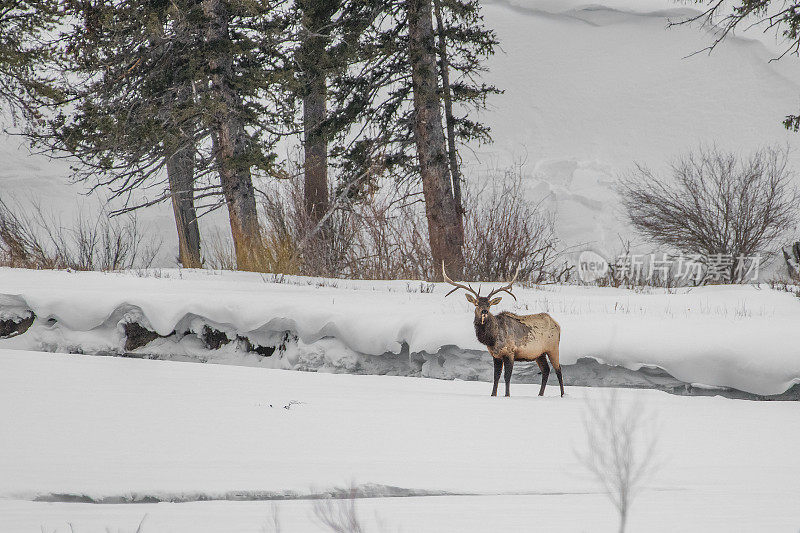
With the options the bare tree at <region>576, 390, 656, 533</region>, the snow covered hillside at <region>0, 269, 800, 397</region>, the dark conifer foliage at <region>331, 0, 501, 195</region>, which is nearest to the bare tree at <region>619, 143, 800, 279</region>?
the dark conifer foliage at <region>331, 0, 501, 195</region>

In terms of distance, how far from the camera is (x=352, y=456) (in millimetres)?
3260

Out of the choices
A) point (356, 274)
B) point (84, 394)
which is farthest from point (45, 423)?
point (356, 274)

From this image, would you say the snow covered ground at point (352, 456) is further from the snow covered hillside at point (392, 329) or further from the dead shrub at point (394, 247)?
the dead shrub at point (394, 247)

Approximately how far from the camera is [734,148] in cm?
2980

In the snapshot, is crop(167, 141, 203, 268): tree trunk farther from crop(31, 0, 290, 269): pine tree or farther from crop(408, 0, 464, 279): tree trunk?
crop(408, 0, 464, 279): tree trunk

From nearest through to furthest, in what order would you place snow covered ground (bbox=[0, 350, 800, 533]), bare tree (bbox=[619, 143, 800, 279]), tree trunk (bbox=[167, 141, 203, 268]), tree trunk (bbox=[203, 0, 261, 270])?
snow covered ground (bbox=[0, 350, 800, 533]) → tree trunk (bbox=[203, 0, 261, 270]) → tree trunk (bbox=[167, 141, 203, 268]) → bare tree (bbox=[619, 143, 800, 279])

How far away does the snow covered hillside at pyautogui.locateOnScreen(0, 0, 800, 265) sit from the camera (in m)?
29.1

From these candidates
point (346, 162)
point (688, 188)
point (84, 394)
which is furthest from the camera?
point (688, 188)

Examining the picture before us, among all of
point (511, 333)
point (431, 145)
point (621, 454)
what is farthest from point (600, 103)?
point (621, 454)

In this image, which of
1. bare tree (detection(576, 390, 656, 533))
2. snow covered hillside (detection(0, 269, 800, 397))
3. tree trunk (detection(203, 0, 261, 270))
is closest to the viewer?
bare tree (detection(576, 390, 656, 533))

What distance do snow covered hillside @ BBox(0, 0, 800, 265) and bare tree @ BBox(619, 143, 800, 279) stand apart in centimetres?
347

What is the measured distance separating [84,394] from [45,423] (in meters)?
0.70

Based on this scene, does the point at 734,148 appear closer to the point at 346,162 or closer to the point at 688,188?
the point at 688,188

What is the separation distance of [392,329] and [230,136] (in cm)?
673
